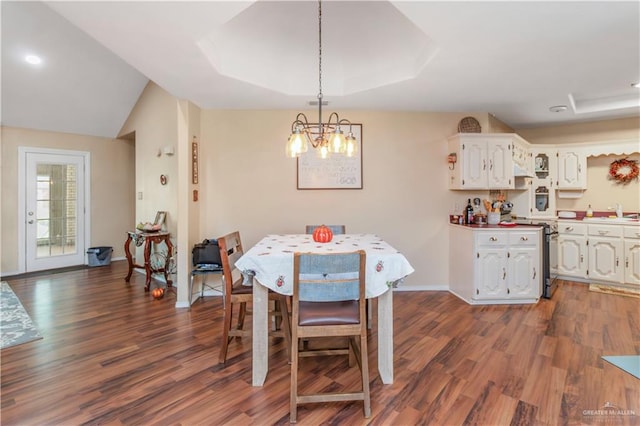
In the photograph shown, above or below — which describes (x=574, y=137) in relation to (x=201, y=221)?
above

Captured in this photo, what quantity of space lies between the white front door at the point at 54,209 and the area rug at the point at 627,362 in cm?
713

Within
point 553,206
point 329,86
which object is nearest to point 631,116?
point 553,206

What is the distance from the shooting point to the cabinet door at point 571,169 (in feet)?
15.0

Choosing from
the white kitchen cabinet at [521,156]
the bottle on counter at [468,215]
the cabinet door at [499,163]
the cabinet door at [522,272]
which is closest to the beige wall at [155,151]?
the bottle on counter at [468,215]

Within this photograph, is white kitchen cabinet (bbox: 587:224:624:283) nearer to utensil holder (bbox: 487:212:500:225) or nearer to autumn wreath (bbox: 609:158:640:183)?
autumn wreath (bbox: 609:158:640:183)

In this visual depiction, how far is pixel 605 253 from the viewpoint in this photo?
4078 mm

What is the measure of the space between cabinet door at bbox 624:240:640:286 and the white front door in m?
8.27

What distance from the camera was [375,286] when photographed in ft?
6.53

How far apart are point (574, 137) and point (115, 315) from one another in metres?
6.72

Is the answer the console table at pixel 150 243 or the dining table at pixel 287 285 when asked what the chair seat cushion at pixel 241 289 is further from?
the console table at pixel 150 243

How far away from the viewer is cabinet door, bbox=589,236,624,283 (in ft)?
13.1

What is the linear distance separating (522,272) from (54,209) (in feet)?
23.2

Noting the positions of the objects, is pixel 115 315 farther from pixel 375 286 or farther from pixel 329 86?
pixel 329 86

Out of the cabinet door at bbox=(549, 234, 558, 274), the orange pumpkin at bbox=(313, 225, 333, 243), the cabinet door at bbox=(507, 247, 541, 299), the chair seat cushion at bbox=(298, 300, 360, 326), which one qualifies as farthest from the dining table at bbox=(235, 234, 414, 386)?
the cabinet door at bbox=(549, 234, 558, 274)
